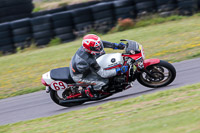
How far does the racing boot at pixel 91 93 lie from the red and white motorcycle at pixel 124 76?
0.09 metres

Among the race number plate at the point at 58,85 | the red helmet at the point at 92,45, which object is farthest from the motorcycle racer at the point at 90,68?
the race number plate at the point at 58,85

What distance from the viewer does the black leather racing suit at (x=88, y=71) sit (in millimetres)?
6977

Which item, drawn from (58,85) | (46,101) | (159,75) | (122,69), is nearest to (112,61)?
(122,69)

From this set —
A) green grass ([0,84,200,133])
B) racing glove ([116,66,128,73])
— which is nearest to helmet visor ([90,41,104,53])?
racing glove ([116,66,128,73])

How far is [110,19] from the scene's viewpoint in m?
16.5

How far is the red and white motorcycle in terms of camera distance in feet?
22.8

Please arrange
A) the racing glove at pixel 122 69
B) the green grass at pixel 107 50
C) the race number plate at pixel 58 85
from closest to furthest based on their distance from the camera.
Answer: the racing glove at pixel 122 69
the race number plate at pixel 58 85
the green grass at pixel 107 50

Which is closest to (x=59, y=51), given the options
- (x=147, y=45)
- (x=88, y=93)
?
(x=147, y=45)

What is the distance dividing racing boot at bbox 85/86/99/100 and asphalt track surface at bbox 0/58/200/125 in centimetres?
16

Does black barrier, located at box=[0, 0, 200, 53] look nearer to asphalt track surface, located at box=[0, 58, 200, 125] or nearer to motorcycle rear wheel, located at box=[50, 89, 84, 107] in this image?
asphalt track surface, located at box=[0, 58, 200, 125]

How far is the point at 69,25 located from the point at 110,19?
6.80 feet

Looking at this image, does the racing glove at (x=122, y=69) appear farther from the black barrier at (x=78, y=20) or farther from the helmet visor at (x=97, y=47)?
the black barrier at (x=78, y=20)

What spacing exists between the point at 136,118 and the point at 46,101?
3.68 metres

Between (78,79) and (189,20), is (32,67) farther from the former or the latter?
(189,20)
